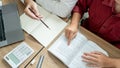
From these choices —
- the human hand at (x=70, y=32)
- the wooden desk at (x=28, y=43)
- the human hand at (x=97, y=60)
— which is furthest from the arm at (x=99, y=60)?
the wooden desk at (x=28, y=43)

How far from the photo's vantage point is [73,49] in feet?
3.23

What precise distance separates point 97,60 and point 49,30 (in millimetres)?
290

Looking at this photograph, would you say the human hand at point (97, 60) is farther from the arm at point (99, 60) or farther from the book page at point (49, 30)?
the book page at point (49, 30)

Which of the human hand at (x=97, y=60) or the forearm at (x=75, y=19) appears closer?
the human hand at (x=97, y=60)

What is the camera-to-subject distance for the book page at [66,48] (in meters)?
0.96

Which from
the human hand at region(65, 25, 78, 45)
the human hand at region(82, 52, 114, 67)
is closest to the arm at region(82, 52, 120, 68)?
the human hand at region(82, 52, 114, 67)

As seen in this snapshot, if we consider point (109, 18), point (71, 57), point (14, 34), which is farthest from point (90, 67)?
point (14, 34)

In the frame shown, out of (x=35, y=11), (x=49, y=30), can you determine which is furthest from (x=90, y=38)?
(x=35, y=11)

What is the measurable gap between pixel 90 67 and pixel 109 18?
10.7 inches

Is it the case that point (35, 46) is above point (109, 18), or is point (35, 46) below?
below

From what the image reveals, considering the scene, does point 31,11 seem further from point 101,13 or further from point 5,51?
point 101,13

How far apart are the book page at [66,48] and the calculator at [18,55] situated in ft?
0.36

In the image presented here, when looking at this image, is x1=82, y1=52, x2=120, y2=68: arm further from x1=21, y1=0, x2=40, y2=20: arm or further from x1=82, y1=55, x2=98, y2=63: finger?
x1=21, y1=0, x2=40, y2=20: arm

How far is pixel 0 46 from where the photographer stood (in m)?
0.98
